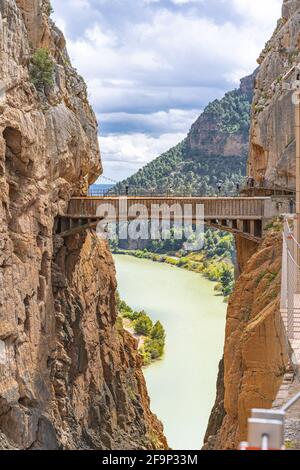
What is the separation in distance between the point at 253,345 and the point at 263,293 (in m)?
3.15

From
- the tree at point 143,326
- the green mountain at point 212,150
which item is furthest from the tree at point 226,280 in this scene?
the green mountain at point 212,150

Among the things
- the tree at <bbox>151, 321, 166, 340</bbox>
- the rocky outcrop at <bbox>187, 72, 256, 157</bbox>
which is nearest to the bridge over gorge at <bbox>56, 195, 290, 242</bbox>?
the tree at <bbox>151, 321, 166, 340</bbox>

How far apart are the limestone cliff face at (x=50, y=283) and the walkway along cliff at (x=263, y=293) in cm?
571

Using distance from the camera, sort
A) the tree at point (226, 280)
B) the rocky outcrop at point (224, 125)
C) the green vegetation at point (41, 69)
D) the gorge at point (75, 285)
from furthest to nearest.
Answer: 1. the rocky outcrop at point (224, 125)
2. the tree at point (226, 280)
3. the green vegetation at point (41, 69)
4. the gorge at point (75, 285)

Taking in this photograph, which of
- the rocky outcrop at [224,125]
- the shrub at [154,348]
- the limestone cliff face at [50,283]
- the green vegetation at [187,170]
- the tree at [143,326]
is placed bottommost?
the shrub at [154,348]

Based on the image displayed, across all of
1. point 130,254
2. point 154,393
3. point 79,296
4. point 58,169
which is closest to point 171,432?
point 154,393

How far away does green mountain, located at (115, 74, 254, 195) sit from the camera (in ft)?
443

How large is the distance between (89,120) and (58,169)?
6808 mm

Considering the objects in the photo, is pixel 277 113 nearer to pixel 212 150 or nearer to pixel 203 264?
pixel 203 264

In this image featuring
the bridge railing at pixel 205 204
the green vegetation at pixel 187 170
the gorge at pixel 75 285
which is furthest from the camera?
the green vegetation at pixel 187 170

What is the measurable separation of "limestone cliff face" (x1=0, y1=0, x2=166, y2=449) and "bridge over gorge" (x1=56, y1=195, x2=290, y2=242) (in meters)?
0.83

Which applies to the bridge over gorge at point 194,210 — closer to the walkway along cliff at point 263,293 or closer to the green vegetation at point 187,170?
the walkway along cliff at point 263,293

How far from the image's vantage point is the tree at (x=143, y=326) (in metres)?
60.2

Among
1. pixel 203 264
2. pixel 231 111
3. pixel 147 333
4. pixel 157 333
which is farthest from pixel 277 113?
pixel 231 111
